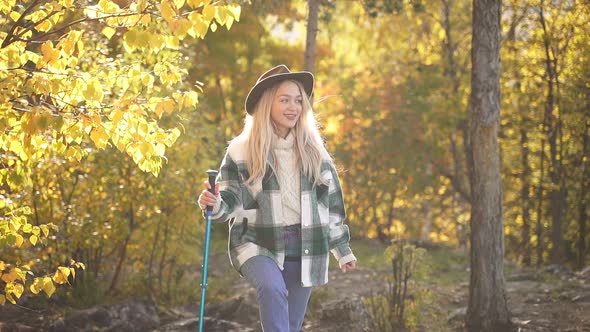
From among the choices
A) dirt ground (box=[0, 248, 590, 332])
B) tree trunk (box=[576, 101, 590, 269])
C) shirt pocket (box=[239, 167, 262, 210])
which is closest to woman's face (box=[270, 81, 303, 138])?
shirt pocket (box=[239, 167, 262, 210])

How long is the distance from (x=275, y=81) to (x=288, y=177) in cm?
59

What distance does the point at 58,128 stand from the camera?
3.85 metres

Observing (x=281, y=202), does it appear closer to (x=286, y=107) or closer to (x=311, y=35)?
(x=286, y=107)

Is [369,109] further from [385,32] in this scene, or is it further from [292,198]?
[292,198]

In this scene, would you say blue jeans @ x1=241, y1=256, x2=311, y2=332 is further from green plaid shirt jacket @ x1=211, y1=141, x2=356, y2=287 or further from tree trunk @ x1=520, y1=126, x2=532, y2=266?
tree trunk @ x1=520, y1=126, x2=532, y2=266

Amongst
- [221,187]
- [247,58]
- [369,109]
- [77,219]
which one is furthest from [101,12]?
[247,58]

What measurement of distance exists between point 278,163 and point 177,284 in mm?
5752

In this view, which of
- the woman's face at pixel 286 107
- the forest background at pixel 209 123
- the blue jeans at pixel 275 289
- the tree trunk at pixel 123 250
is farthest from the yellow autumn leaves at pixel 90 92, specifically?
the tree trunk at pixel 123 250

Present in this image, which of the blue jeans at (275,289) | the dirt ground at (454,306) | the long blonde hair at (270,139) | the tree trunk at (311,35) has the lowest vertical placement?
the dirt ground at (454,306)

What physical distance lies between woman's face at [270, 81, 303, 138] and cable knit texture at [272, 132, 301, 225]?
74mm

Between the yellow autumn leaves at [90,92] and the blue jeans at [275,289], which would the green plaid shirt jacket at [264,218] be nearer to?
the blue jeans at [275,289]

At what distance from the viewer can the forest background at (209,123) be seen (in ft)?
14.0

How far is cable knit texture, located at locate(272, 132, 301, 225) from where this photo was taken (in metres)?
4.54

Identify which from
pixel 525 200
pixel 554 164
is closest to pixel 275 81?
pixel 554 164
